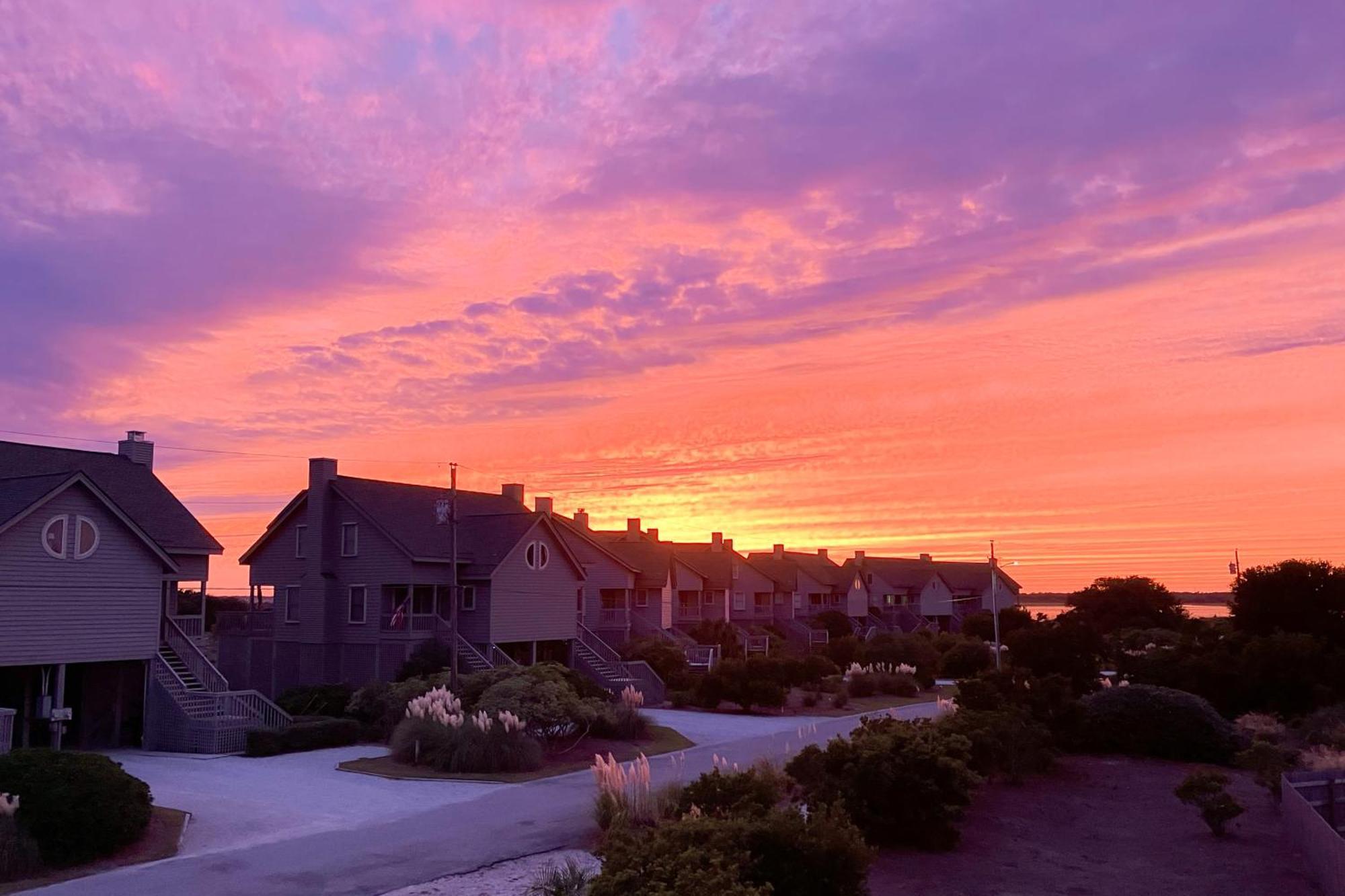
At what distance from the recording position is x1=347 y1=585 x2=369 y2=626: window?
138 ft

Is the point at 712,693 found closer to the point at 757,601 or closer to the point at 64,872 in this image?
the point at 64,872

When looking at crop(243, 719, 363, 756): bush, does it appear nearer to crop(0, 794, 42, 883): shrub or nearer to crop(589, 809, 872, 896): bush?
crop(0, 794, 42, 883): shrub

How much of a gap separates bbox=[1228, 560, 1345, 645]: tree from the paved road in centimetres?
3024

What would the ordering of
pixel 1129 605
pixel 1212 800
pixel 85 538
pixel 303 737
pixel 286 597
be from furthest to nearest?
pixel 1129 605, pixel 286 597, pixel 303 737, pixel 85 538, pixel 1212 800

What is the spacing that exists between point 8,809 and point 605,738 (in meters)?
16.6

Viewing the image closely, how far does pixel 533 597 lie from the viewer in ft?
145

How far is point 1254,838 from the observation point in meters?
16.5

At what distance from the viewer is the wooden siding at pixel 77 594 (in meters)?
25.8

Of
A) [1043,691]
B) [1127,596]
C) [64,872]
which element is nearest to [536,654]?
[1043,691]

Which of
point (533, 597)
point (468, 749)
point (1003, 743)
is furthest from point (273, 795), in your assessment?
point (533, 597)

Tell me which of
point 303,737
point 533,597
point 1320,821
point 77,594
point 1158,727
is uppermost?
point 77,594

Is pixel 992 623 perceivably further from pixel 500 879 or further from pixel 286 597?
pixel 500 879

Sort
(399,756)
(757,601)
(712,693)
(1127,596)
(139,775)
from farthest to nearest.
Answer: (757,601), (1127,596), (712,693), (399,756), (139,775)

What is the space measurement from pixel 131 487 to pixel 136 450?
9.40 feet
